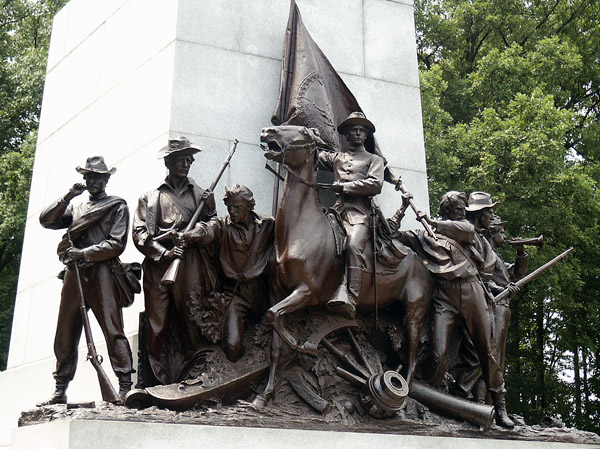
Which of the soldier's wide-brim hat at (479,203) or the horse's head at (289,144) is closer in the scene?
the horse's head at (289,144)

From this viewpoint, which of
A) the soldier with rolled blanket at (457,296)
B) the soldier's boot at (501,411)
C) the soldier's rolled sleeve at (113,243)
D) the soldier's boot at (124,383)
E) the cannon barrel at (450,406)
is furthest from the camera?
the soldier with rolled blanket at (457,296)

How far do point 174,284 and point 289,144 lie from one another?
2056 millimetres

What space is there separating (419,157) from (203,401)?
18.9ft

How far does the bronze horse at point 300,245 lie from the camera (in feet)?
30.9

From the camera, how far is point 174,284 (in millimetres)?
9336

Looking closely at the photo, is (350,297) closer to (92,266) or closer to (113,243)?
(113,243)

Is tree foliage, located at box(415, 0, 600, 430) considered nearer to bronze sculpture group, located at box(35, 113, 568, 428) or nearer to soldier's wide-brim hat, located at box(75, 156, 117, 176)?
bronze sculpture group, located at box(35, 113, 568, 428)

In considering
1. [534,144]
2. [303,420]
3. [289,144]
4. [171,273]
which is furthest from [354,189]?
[534,144]

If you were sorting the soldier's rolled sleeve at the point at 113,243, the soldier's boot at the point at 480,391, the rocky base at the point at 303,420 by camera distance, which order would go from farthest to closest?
1. the soldier's boot at the point at 480,391
2. the soldier's rolled sleeve at the point at 113,243
3. the rocky base at the point at 303,420

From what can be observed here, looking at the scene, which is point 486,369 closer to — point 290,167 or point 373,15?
point 290,167

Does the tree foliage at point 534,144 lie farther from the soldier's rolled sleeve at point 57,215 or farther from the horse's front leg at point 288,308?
the soldier's rolled sleeve at point 57,215

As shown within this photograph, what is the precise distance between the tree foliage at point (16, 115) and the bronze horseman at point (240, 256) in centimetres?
1292

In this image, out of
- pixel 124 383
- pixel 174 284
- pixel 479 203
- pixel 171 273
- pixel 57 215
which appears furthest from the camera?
pixel 479 203

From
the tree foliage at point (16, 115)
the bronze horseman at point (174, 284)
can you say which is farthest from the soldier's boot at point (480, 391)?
the tree foliage at point (16, 115)
